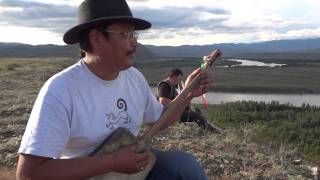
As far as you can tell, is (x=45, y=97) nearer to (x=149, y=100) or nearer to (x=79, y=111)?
(x=79, y=111)

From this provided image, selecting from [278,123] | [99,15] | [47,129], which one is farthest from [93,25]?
[278,123]

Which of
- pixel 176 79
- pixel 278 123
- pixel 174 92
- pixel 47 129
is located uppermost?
pixel 47 129

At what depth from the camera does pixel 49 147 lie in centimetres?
277

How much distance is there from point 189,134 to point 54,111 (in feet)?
26.9

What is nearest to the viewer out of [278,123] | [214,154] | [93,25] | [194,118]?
[93,25]

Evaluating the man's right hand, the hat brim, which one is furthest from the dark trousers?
the man's right hand

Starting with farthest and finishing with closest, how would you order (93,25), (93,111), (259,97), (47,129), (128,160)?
(259,97) → (93,25) → (93,111) → (128,160) → (47,129)

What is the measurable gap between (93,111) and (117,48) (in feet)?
1.22

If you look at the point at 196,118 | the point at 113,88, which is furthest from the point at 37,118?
the point at 196,118

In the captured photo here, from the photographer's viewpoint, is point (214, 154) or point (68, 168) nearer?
point (68, 168)

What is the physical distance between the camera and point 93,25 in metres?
3.13

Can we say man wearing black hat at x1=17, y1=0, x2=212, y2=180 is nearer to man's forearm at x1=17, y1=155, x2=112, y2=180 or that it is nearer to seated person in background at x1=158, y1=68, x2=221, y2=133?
man's forearm at x1=17, y1=155, x2=112, y2=180

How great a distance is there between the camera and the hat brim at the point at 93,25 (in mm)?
3102

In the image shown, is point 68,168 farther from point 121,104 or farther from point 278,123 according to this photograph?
point 278,123
